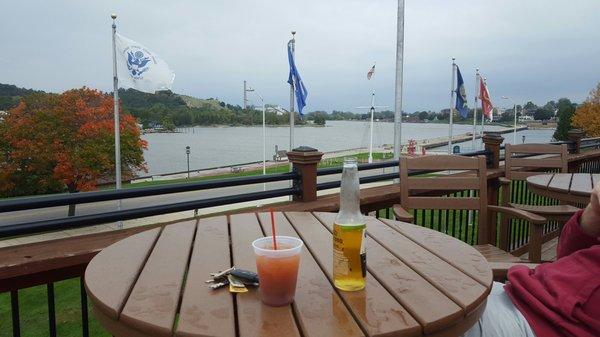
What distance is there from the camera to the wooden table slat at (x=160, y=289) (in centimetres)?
94

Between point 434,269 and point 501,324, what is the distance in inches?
11.6

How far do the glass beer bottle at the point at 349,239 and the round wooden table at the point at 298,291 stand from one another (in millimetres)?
37

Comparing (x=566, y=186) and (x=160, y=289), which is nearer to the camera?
Answer: (x=160, y=289)

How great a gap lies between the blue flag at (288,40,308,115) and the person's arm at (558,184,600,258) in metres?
17.5

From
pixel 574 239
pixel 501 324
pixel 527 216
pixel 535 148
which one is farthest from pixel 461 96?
pixel 501 324

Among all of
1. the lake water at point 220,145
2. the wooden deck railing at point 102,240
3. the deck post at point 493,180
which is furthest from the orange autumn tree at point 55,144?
the deck post at point 493,180

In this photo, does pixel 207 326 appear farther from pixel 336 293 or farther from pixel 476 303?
pixel 476 303

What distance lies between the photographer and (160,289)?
1143mm

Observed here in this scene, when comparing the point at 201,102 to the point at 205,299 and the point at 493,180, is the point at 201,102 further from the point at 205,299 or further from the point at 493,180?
the point at 205,299

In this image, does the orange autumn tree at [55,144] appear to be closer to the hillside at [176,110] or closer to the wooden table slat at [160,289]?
the hillside at [176,110]

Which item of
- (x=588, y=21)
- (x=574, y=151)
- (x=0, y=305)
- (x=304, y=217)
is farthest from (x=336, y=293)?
(x=588, y=21)

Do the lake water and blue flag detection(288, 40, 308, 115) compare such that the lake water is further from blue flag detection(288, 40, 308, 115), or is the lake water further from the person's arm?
the person's arm

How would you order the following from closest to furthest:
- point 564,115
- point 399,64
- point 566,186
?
point 566,186
point 399,64
point 564,115

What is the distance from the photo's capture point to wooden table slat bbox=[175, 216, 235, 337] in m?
0.91
